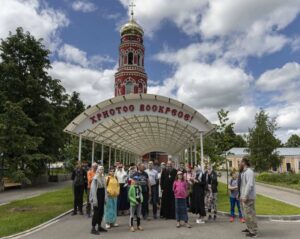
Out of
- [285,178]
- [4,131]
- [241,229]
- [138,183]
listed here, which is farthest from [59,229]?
[285,178]

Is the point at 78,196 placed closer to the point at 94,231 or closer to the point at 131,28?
the point at 94,231

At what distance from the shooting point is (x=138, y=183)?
32.1 ft

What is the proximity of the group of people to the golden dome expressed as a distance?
45.8m

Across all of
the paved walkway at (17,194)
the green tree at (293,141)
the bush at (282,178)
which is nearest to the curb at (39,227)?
the paved walkway at (17,194)

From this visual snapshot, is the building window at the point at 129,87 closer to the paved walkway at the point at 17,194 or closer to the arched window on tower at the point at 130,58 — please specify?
the arched window on tower at the point at 130,58

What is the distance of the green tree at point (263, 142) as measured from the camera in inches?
1535

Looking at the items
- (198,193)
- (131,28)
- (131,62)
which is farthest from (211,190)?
(131,28)

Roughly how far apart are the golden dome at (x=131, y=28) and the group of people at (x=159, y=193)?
45.8 m

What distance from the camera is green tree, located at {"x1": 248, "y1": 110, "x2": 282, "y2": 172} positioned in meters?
39.0

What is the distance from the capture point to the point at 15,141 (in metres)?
22.2

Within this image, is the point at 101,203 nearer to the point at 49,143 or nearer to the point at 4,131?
the point at 4,131

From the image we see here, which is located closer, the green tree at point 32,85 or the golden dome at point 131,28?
the green tree at point 32,85

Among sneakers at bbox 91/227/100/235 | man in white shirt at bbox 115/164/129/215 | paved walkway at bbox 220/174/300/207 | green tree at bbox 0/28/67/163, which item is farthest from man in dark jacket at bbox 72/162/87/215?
green tree at bbox 0/28/67/163

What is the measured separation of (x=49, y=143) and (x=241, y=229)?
23874 millimetres
